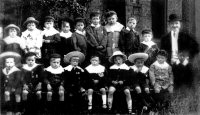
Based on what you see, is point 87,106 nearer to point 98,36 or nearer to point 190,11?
point 98,36

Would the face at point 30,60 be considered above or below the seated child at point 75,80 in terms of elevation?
above

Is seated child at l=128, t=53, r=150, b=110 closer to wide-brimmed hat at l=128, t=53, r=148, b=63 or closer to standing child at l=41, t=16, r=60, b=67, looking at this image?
wide-brimmed hat at l=128, t=53, r=148, b=63

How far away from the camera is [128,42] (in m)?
8.84

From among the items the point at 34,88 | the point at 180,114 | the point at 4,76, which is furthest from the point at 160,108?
the point at 4,76

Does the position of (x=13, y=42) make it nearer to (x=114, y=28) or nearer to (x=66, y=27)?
(x=66, y=27)

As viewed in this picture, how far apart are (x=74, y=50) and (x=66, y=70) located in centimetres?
61

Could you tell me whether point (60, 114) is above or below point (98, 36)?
below

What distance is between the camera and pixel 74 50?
8.72 meters

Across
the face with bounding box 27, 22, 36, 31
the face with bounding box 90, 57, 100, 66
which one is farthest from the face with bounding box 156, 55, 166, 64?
the face with bounding box 27, 22, 36, 31

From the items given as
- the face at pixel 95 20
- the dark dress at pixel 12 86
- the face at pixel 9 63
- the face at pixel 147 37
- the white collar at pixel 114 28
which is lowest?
the dark dress at pixel 12 86

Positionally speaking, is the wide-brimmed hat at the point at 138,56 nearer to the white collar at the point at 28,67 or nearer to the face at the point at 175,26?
the face at the point at 175,26

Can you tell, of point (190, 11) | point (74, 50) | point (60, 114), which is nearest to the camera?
point (60, 114)

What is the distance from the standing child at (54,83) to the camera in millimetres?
7941

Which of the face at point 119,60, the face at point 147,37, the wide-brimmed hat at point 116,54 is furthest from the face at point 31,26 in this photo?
the face at point 147,37
